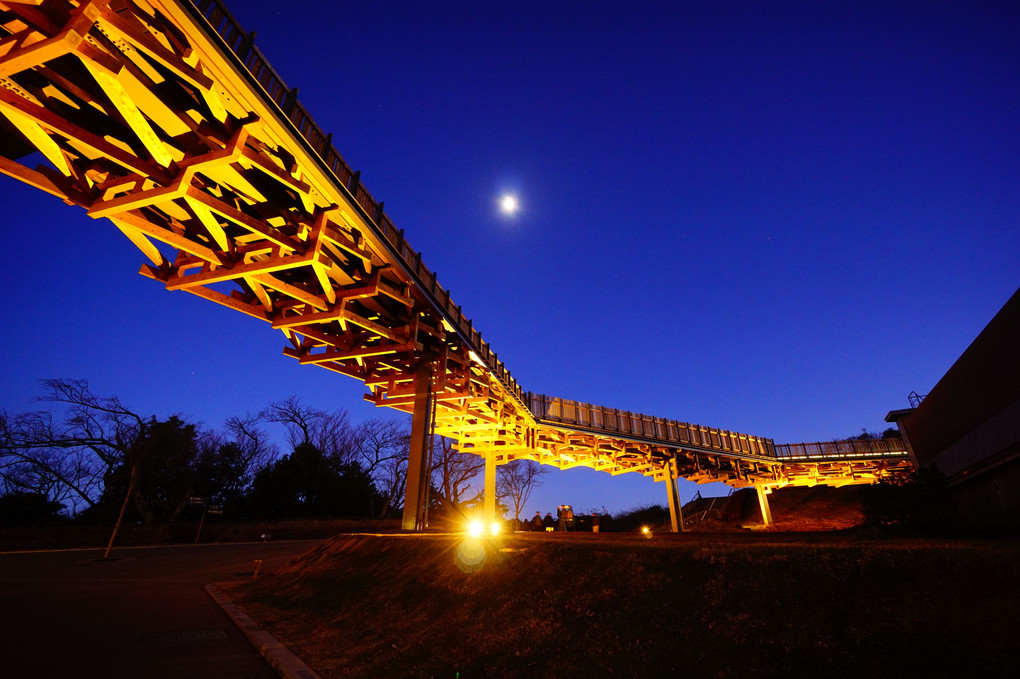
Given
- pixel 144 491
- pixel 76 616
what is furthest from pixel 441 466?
pixel 76 616

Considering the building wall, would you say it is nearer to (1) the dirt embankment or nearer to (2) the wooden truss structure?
(1) the dirt embankment

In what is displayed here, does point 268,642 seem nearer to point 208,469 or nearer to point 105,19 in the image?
point 105,19

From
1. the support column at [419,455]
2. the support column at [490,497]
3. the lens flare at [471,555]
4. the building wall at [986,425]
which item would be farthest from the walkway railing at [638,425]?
the lens flare at [471,555]

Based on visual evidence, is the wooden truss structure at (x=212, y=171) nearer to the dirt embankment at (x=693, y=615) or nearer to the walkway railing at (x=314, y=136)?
the walkway railing at (x=314, y=136)

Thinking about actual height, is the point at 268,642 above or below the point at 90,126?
below

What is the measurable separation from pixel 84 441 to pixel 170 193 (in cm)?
4817

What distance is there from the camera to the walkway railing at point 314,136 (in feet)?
29.9

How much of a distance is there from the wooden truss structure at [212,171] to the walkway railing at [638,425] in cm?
1154

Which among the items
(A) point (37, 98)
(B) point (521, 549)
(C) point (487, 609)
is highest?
(A) point (37, 98)

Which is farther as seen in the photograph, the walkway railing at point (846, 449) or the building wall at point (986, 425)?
the walkway railing at point (846, 449)

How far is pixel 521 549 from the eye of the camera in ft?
32.3

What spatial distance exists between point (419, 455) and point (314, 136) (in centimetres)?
1396

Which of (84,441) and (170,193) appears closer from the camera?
(170,193)

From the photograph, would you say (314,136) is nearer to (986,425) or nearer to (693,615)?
(693,615)
